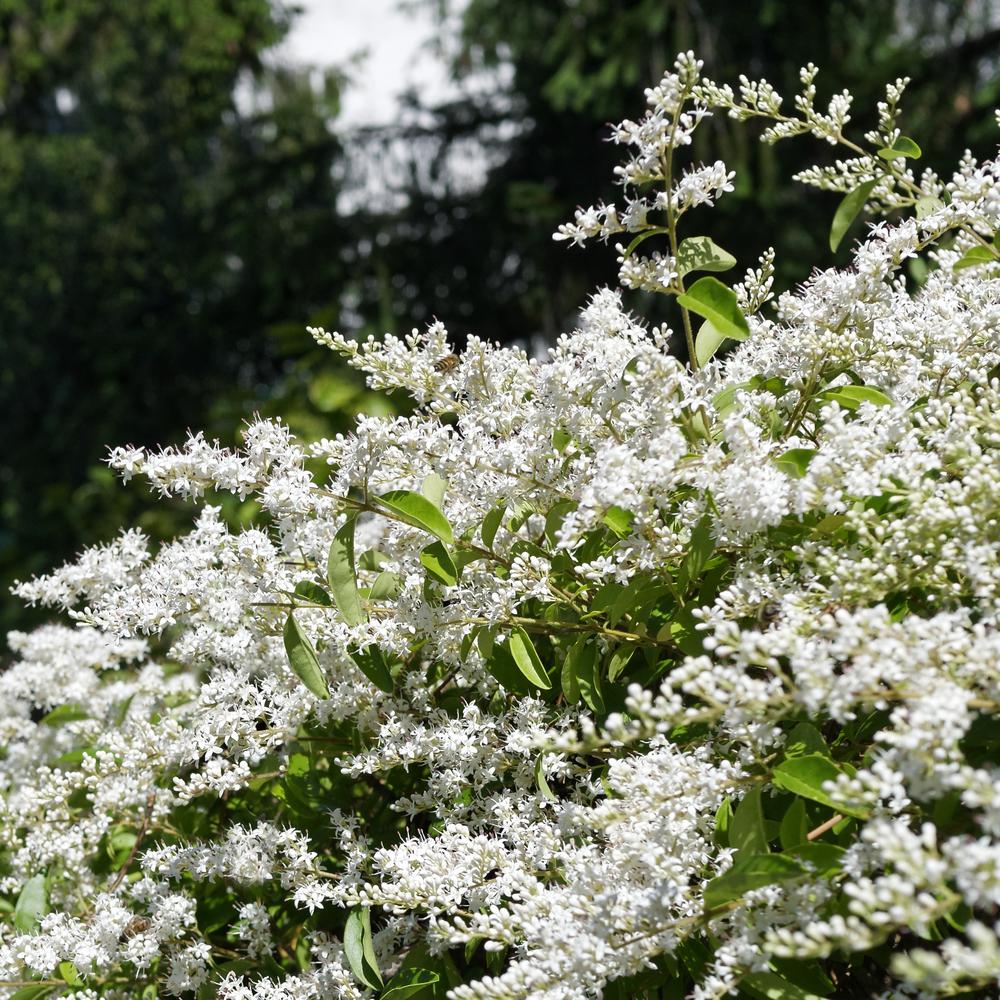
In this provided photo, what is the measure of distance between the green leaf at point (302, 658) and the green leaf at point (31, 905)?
66 cm

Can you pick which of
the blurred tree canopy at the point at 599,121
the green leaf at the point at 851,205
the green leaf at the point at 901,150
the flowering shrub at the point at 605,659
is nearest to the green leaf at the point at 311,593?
the flowering shrub at the point at 605,659

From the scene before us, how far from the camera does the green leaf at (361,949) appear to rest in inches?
46.1

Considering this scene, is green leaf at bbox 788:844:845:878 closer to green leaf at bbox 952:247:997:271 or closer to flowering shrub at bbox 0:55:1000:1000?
flowering shrub at bbox 0:55:1000:1000

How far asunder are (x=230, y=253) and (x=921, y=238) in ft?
22.6

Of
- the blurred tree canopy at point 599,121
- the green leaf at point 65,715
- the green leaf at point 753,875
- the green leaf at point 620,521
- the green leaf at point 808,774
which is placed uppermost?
the blurred tree canopy at point 599,121

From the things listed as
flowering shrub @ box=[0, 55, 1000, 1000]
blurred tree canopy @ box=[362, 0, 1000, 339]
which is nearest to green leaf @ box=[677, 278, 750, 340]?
flowering shrub @ box=[0, 55, 1000, 1000]

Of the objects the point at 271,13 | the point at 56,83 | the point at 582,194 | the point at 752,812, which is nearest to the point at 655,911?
the point at 752,812

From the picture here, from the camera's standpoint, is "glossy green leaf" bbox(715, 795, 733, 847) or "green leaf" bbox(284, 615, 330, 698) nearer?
"glossy green leaf" bbox(715, 795, 733, 847)

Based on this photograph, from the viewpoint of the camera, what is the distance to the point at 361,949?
1.20 m

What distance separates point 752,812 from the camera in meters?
0.97

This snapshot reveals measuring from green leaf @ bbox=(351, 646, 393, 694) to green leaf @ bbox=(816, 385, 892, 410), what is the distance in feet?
2.04

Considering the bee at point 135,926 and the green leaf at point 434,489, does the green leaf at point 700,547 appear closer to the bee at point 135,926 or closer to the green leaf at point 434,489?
the green leaf at point 434,489

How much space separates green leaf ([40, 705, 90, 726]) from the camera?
6.30 ft

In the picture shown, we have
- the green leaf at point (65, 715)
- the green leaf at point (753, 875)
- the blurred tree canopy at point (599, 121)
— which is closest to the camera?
the green leaf at point (753, 875)
